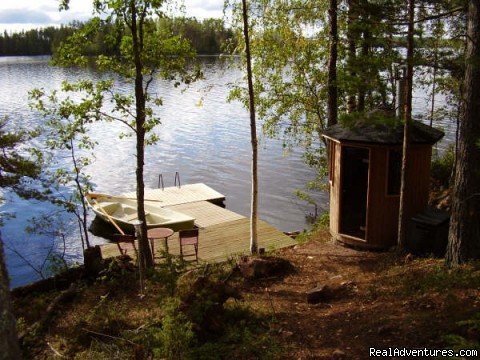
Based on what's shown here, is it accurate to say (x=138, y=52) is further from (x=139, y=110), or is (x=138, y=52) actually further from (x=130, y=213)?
(x=130, y=213)

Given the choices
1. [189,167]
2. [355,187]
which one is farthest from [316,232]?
[189,167]

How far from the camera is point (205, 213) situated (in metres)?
18.8

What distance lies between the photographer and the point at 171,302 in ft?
18.6

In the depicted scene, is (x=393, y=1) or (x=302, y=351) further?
(x=393, y=1)

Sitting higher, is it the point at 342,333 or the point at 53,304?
the point at 342,333

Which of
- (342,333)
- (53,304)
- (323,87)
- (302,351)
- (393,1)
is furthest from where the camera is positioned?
(323,87)

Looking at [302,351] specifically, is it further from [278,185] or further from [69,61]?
[278,185]

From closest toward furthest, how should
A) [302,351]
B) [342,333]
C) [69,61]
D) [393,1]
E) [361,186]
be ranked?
[302,351] < [342,333] < [69,61] < [393,1] < [361,186]

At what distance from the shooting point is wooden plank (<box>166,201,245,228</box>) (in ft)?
57.6

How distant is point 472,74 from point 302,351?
4.70 meters

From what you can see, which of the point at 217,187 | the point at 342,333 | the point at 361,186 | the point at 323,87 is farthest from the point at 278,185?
the point at 342,333

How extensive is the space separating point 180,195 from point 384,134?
1332 cm

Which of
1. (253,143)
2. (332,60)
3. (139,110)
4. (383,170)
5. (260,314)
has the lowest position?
(260,314)

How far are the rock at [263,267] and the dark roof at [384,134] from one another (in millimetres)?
2916
